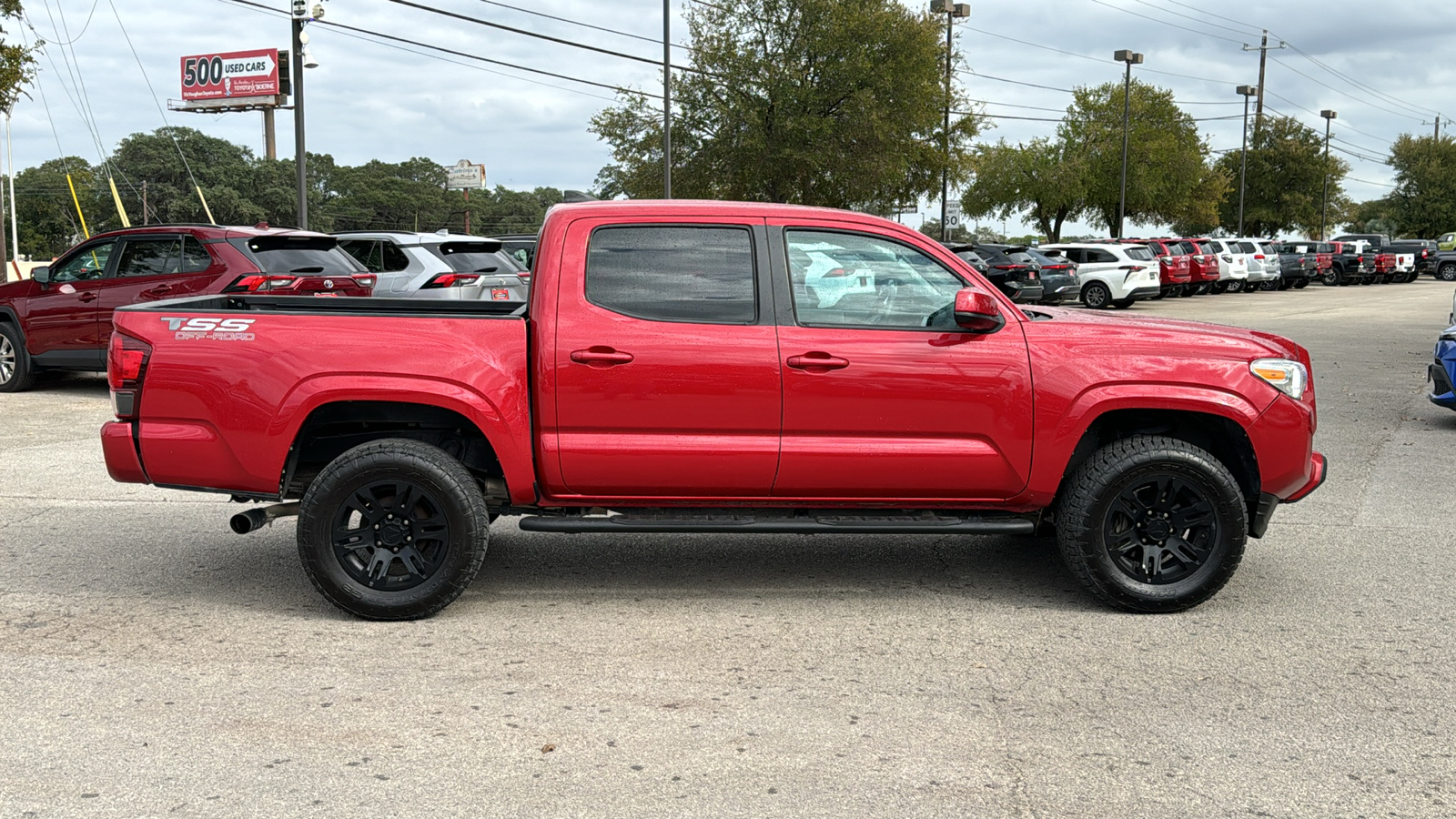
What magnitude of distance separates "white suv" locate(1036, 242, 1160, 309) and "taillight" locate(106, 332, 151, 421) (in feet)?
97.0

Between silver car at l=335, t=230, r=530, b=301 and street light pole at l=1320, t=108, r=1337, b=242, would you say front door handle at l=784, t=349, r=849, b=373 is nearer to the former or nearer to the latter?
silver car at l=335, t=230, r=530, b=301

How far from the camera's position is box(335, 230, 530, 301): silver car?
14.7 metres

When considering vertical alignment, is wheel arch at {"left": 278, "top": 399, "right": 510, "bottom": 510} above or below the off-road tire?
above

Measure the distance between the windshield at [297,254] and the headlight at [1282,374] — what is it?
9196 mm

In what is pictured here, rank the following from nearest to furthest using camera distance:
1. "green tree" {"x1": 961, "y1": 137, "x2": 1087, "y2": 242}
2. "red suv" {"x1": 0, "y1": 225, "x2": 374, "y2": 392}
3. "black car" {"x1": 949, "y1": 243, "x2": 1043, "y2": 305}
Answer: "red suv" {"x1": 0, "y1": 225, "x2": 374, "y2": 392} < "black car" {"x1": 949, "y1": 243, "x2": 1043, "y2": 305} < "green tree" {"x1": 961, "y1": 137, "x2": 1087, "y2": 242}

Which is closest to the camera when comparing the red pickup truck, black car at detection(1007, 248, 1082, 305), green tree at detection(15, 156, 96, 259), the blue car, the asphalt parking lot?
the asphalt parking lot

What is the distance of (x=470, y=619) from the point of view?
219 inches

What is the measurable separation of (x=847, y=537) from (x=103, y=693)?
3.92 m

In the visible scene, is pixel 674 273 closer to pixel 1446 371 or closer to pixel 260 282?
pixel 260 282

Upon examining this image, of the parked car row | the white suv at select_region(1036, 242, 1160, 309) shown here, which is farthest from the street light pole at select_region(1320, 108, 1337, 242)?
the parked car row

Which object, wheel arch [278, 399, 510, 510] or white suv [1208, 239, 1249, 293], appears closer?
wheel arch [278, 399, 510, 510]

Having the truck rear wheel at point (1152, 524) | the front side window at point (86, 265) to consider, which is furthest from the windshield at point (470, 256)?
the truck rear wheel at point (1152, 524)

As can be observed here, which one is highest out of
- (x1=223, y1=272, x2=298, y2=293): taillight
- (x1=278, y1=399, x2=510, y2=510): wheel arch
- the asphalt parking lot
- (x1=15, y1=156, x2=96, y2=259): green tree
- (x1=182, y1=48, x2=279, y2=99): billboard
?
(x1=182, y1=48, x2=279, y2=99): billboard

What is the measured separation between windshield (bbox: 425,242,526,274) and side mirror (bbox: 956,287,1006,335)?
1035cm
